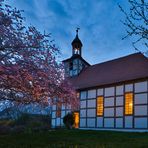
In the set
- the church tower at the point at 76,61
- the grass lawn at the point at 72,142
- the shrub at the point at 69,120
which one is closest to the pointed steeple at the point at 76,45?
the church tower at the point at 76,61

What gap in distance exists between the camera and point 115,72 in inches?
1270

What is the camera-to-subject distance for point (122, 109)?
2894cm

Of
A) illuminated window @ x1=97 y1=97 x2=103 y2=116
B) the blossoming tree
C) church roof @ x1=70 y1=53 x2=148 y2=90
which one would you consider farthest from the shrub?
the blossoming tree

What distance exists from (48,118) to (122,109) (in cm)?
1735

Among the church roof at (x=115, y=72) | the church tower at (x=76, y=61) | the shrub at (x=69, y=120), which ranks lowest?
the shrub at (x=69, y=120)

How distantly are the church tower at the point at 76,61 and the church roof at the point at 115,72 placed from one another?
1791 mm

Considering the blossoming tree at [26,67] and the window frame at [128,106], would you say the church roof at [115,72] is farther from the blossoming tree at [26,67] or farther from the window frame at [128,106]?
the blossoming tree at [26,67]

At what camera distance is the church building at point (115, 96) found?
27484 mm

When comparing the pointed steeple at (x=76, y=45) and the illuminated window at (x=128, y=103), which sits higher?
the pointed steeple at (x=76, y=45)

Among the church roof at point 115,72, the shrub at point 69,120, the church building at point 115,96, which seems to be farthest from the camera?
the shrub at point 69,120

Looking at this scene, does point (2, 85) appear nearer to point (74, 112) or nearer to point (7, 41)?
point (7, 41)

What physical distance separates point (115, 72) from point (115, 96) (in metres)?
3.24

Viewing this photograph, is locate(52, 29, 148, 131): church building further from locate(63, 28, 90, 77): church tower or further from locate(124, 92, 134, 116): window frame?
locate(63, 28, 90, 77): church tower

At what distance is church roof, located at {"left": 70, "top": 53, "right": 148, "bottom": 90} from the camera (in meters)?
29.1
